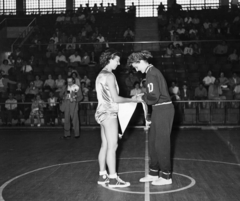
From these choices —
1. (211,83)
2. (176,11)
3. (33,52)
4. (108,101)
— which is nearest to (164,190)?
(108,101)

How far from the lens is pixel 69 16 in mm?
25562

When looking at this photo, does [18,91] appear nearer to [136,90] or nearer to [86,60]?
[86,60]

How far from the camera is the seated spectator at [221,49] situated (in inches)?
787

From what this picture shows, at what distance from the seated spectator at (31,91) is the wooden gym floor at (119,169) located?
3.89 metres

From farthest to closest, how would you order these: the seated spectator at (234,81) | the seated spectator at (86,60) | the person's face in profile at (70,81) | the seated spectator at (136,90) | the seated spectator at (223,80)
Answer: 1. the seated spectator at (86,60)
2. the seated spectator at (223,80)
3. the seated spectator at (234,81)
4. the seated spectator at (136,90)
5. the person's face in profile at (70,81)

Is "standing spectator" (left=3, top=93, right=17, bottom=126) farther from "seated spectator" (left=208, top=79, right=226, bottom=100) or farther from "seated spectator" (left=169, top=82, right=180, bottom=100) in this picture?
"seated spectator" (left=208, top=79, right=226, bottom=100)

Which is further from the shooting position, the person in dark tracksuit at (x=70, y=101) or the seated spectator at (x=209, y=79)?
the seated spectator at (x=209, y=79)

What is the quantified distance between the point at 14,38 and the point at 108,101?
19458mm

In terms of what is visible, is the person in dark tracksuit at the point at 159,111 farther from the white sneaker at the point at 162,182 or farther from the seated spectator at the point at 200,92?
the seated spectator at the point at 200,92

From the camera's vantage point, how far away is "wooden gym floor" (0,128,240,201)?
5902 mm

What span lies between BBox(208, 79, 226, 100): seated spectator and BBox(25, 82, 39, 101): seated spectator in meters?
7.09

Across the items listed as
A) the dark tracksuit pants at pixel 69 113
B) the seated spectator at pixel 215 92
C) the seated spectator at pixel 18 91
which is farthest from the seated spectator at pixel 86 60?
the dark tracksuit pants at pixel 69 113

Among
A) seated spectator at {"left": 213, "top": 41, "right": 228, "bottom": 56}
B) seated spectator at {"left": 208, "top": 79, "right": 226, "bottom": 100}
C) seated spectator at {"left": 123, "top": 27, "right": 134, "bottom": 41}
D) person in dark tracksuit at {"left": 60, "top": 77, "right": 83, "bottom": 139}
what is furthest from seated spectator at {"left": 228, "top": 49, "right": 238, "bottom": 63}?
person in dark tracksuit at {"left": 60, "top": 77, "right": 83, "bottom": 139}

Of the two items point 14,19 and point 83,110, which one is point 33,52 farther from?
point 83,110
